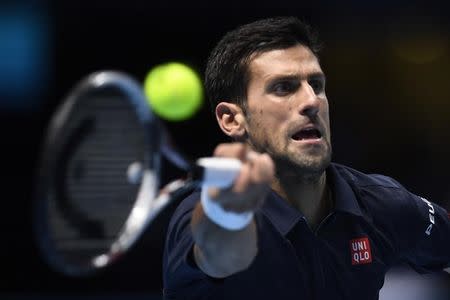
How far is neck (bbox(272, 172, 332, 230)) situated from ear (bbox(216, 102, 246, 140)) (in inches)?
8.8

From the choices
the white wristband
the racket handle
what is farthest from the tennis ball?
the racket handle

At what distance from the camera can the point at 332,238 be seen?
2.79m

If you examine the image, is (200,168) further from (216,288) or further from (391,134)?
(391,134)

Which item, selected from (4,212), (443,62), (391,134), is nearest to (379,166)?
(391,134)

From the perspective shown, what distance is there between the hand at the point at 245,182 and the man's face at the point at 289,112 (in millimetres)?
772

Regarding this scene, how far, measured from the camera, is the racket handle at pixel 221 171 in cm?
188

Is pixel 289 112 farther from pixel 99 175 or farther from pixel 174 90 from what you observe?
pixel 174 90

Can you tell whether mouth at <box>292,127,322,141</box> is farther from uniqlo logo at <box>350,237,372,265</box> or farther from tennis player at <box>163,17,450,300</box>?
uniqlo logo at <box>350,237,372,265</box>

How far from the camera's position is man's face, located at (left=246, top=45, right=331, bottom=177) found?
270 cm

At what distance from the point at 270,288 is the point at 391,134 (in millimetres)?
5417

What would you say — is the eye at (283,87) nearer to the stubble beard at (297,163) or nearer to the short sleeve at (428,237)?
the stubble beard at (297,163)

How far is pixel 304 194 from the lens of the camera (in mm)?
2824

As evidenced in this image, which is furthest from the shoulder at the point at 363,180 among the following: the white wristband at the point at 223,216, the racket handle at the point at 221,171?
the racket handle at the point at 221,171

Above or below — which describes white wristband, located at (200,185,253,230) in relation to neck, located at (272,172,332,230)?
above
